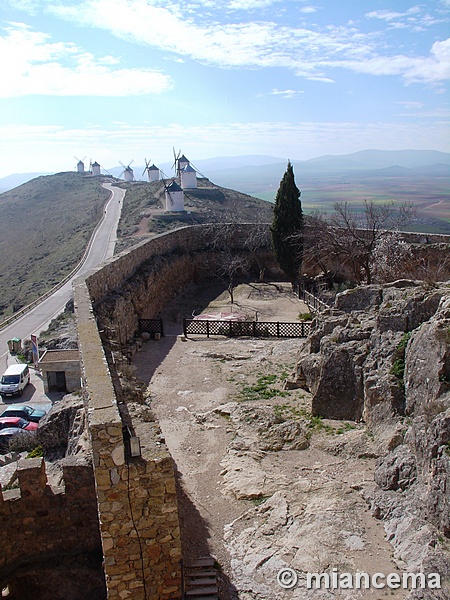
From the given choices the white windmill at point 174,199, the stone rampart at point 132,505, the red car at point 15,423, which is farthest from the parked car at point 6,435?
the white windmill at point 174,199

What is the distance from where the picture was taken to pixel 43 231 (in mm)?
80438

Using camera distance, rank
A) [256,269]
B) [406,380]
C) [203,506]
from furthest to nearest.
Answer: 1. [256,269]
2. [406,380]
3. [203,506]

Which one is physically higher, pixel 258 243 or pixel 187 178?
pixel 187 178

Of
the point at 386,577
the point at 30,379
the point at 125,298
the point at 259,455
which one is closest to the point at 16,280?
the point at 30,379

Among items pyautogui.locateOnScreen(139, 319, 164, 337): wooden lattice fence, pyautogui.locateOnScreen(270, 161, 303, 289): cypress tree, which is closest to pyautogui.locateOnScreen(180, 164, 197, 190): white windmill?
pyautogui.locateOnScreen(270, 161, 303, 289): cypress tree

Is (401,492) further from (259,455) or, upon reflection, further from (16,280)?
(16,280)

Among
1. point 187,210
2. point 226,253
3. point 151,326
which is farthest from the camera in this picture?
point 187,210

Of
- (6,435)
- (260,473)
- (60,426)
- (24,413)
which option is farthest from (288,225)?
(260,473)

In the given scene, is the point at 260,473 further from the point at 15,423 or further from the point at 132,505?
the point at 15,423

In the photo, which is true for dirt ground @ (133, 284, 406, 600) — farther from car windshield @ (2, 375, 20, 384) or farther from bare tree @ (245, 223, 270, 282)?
bare tree @ (245, 223, 270, 282)

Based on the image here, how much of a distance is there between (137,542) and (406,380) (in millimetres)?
5677

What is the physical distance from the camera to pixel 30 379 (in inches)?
987

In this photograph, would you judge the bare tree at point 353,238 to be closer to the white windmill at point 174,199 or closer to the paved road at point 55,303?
the paved road at point 55,303

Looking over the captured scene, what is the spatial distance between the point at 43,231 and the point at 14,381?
61.5 meters
